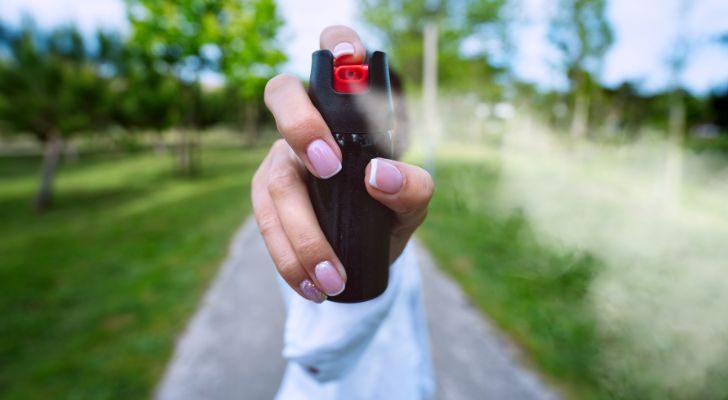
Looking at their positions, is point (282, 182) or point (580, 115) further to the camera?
point (580, 115)

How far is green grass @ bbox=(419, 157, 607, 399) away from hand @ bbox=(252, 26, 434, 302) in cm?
264

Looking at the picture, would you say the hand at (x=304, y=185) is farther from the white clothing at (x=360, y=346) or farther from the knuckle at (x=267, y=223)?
the white clothing at (x=360, y=346)

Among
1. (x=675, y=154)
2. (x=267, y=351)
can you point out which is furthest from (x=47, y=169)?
(x=675, y=154)

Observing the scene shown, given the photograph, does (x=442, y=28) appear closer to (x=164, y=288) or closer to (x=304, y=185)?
(x=164, y=288)

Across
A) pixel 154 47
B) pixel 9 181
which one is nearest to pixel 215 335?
pixel 154 47

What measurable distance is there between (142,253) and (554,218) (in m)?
6.56

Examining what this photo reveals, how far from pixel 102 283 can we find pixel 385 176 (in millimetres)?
5794

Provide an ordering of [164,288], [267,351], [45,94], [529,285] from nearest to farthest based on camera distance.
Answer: [267,351] < [529,285] < [164,288] < [45,94]

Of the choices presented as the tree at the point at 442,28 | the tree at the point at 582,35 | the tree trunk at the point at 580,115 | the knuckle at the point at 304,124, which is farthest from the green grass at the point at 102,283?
the tree at the point at 442,28

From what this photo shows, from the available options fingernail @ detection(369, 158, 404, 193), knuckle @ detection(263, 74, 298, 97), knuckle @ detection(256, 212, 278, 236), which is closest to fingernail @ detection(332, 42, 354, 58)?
knuckle @ detection(263, 74, 298, 97)

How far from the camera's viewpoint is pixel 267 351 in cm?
324

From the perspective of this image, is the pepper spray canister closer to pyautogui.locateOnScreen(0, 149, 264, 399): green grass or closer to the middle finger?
the middle finger

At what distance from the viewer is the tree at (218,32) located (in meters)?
10.7

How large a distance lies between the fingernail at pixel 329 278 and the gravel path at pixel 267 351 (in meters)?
2.39
